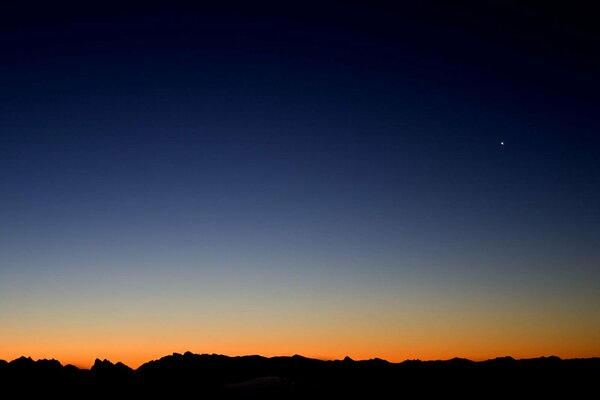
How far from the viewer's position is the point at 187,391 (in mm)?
43406

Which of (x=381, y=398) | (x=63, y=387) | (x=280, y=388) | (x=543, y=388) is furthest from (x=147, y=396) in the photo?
(x=543, y=388)

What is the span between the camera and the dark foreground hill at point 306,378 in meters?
41.3

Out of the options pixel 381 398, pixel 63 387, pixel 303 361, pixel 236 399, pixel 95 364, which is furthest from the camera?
pixel 303 361

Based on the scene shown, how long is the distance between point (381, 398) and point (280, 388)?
366 inches

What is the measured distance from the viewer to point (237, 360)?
62156 millimetres

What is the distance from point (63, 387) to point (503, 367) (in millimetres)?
44735

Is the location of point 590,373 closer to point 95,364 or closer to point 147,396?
point 147,396

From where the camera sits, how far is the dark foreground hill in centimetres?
4131

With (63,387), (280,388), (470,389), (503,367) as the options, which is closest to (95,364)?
(63,387)

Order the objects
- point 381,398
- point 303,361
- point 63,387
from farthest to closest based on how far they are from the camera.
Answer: point 303,361 → point 63,387 → point 381,398

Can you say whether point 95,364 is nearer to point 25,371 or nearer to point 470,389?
point 25,371

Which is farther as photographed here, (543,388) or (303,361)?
(303,361)

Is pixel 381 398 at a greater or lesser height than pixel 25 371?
lesser

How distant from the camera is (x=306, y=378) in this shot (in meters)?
50.1
